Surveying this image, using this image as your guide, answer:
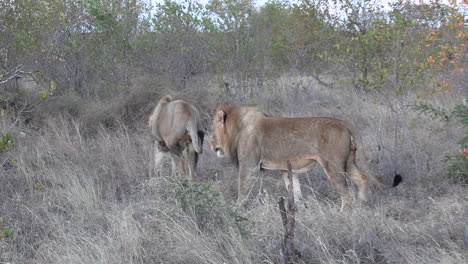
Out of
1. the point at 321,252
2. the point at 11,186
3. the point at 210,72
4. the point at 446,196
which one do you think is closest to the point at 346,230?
the point at 321,252

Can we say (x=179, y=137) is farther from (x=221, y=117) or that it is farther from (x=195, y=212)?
(x=195, y=212)

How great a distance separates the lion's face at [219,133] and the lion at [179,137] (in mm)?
597

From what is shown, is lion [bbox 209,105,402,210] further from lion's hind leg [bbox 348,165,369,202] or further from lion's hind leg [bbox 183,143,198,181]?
lion's hind leg [bbox 183,143,198,181]

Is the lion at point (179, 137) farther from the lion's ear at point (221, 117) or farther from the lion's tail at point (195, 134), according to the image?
the lion's ear at point (221, 117)

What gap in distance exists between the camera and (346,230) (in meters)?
4.86

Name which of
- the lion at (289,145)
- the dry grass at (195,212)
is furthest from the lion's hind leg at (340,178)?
the dry grass at (195,212)

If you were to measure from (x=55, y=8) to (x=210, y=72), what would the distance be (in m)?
3.60

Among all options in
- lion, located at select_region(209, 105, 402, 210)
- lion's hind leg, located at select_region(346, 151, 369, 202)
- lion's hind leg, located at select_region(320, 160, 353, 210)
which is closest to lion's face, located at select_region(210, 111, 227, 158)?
lion, located at select_region(209, 105, 402, 210)

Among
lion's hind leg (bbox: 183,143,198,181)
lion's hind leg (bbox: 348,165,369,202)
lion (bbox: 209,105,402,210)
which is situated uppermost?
lion (bbox: 209,105,402,210)

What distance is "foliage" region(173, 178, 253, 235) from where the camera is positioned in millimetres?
5062

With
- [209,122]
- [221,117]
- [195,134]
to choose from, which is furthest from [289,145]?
[209,122]

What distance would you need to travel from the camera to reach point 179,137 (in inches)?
320

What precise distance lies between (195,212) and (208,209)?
13 centimetres

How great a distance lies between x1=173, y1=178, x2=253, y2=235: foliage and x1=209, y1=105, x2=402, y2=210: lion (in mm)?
1016
